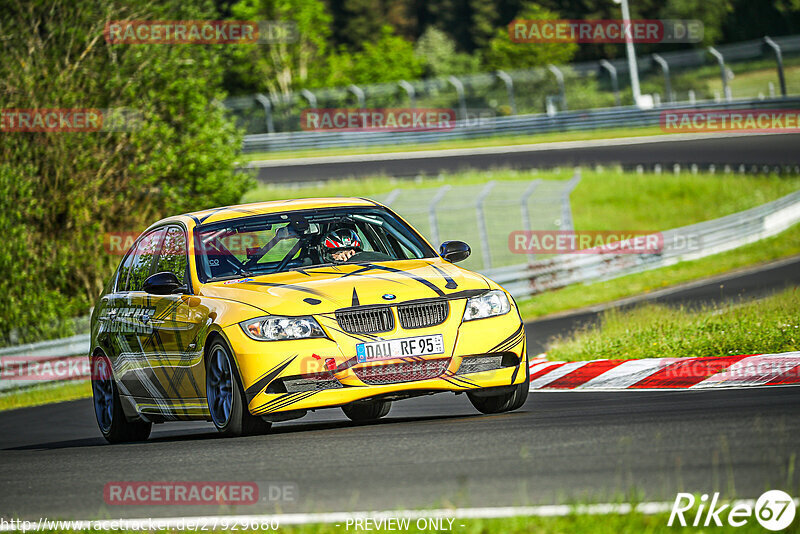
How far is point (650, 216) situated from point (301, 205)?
1075 inches

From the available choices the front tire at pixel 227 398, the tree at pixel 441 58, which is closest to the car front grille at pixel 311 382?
the front tire at pixel 227 398

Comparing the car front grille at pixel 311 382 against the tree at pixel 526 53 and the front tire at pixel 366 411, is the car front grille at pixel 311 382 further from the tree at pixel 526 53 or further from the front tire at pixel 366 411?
the tree at pixel 526 53

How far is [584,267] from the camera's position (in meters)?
26.7

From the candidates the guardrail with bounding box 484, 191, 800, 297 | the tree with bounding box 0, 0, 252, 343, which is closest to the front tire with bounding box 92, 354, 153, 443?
the guardrail with bounding box 484, 191, 800, 297

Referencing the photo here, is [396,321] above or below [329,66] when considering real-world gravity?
above

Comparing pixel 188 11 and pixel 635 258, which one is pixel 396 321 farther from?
pixel 188 11

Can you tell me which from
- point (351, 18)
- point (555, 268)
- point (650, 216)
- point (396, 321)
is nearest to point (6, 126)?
point (555, 268)

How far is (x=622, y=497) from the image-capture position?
5242 mm

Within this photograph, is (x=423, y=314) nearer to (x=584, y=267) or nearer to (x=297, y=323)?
(x=297, y=323)

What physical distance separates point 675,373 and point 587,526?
6.13 m

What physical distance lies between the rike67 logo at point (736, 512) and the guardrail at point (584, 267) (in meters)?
16.0

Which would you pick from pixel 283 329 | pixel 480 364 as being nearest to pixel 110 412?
pixel 283 329

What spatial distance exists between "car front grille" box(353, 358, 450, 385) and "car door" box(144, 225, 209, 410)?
124 cm

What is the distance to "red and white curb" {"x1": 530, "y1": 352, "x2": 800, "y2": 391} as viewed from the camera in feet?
32.6
